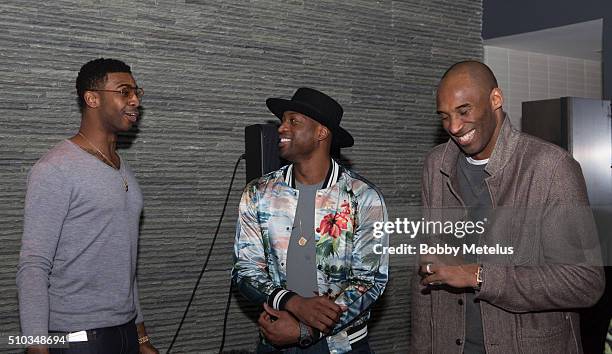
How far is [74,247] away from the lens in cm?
235

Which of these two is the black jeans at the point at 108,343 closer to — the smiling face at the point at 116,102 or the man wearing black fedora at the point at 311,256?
the man wearing black fedora at the point at 311,256

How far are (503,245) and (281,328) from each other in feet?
2.57

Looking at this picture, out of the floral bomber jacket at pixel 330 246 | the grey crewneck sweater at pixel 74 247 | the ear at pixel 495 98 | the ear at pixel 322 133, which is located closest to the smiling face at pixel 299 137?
the ear at pixel 322 133

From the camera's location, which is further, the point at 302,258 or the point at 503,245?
the point at 302,258

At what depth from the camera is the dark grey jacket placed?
2.02 meters

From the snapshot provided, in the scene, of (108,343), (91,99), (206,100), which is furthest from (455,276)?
(206,100)

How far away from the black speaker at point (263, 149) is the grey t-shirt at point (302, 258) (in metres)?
0.58

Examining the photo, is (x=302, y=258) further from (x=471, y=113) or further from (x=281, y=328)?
(x=471, y=113)

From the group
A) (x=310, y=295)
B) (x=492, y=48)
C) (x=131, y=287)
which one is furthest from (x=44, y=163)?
(x=492, y=48)

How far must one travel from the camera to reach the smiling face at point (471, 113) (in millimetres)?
2209

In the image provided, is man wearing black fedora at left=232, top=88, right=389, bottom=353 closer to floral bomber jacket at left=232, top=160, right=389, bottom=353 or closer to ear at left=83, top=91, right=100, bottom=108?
floral bomber jacket at left=232, top=160, right=389, bottom=353

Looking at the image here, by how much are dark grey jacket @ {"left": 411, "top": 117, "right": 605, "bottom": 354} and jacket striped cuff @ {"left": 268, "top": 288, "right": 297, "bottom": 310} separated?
0.51m

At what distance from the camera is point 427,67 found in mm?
5160

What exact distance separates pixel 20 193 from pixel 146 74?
35.6 inches
